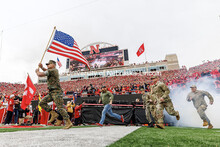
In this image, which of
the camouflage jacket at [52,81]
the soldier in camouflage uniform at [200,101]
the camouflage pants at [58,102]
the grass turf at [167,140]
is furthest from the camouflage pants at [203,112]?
the camouflage jacket at [52,81]

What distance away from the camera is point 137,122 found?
782 centimetres

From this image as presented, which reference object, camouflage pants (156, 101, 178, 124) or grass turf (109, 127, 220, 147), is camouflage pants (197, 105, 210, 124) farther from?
grass turf (109, 127, 220, 147)

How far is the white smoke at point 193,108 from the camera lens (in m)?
6.96

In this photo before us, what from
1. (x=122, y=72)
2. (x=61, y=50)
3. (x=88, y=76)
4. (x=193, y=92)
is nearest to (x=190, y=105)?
(x=193, y=92)

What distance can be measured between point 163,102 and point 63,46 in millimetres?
4653

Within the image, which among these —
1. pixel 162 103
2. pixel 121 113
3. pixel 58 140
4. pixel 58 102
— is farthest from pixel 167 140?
pixel 121 113

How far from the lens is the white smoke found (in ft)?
22.8

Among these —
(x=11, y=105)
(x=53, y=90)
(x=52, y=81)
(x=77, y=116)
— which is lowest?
(x=77, y=116)

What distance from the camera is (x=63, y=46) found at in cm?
605

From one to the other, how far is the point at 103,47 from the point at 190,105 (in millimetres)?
51773

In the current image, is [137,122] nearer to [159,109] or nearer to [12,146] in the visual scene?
[159,109]

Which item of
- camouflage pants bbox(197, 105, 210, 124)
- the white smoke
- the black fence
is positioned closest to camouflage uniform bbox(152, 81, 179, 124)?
camouflage pants bbox(197, 105, 210, 124)

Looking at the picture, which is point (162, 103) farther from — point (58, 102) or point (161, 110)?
point (58, 102)

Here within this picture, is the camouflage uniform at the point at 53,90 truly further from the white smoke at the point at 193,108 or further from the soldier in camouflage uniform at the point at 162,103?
the white smoke at the point at 193,108
